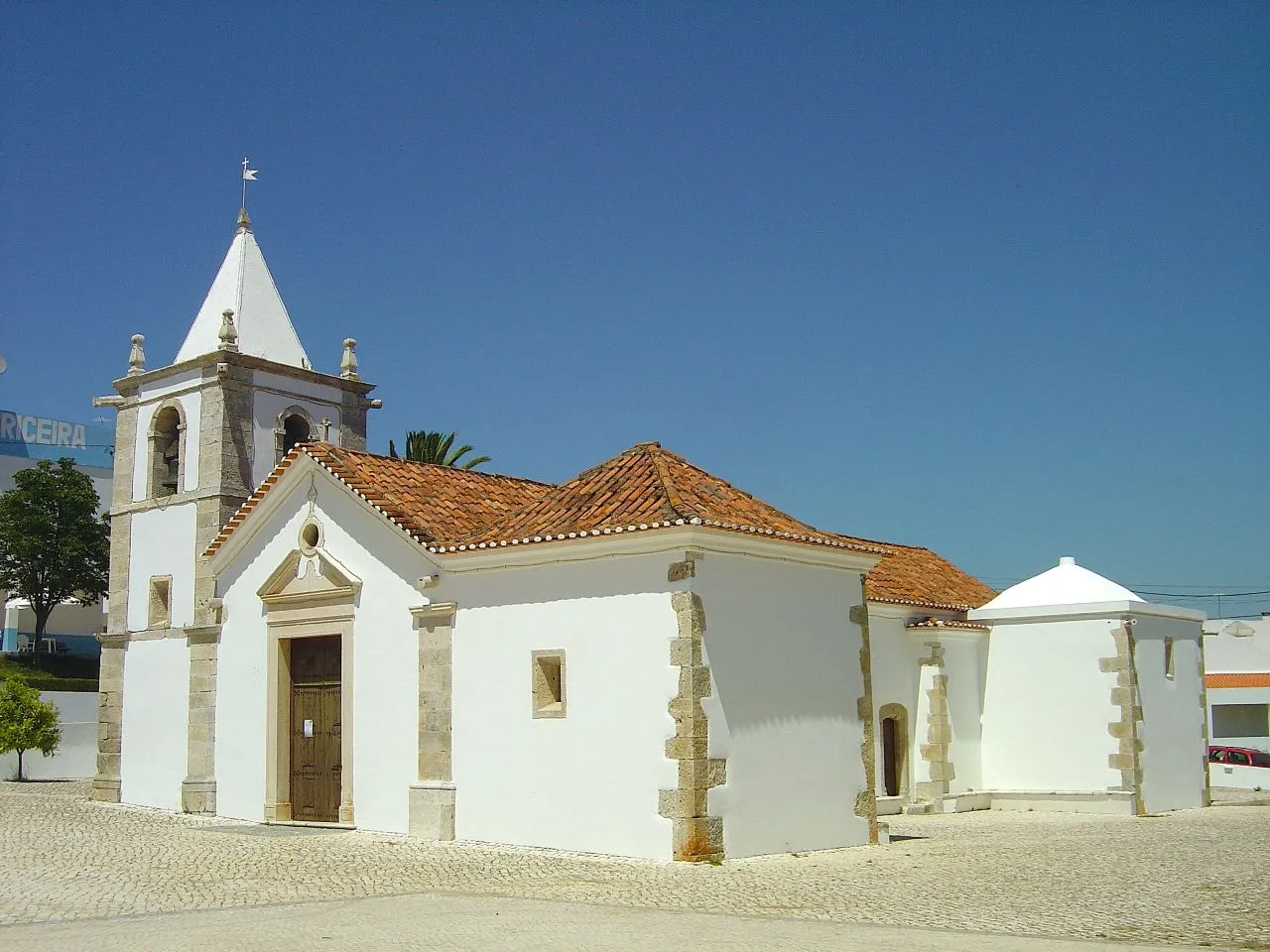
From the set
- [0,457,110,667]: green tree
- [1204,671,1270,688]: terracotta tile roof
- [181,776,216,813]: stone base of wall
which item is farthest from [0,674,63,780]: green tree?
[1204,671,1270,688]: terracotta tile roof

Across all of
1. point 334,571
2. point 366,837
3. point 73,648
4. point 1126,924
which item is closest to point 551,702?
point 366,837

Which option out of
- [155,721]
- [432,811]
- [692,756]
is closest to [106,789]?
[155,721]

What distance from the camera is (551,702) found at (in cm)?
1552

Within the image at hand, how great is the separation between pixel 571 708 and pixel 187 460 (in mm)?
11015

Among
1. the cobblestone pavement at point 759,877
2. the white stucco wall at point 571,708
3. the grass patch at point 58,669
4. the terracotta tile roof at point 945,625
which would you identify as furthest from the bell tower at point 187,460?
the grass patch at point 58,669

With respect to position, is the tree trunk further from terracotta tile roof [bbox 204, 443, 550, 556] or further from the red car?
the red car

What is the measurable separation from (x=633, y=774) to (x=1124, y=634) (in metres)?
11.1

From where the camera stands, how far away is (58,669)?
47.4m

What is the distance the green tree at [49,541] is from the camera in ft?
156

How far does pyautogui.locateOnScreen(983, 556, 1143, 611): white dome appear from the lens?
22.4 metres

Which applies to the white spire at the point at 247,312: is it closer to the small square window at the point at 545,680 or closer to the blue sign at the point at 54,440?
the small square window at the point at 545,680

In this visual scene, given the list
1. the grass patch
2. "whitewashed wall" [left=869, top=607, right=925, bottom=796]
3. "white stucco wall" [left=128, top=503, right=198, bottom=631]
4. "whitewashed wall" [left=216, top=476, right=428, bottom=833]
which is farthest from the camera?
the grass patch

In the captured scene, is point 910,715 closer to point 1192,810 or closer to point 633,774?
point 1192,810

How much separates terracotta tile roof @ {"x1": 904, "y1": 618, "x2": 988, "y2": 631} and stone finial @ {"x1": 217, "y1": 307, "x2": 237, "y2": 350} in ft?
41.3
